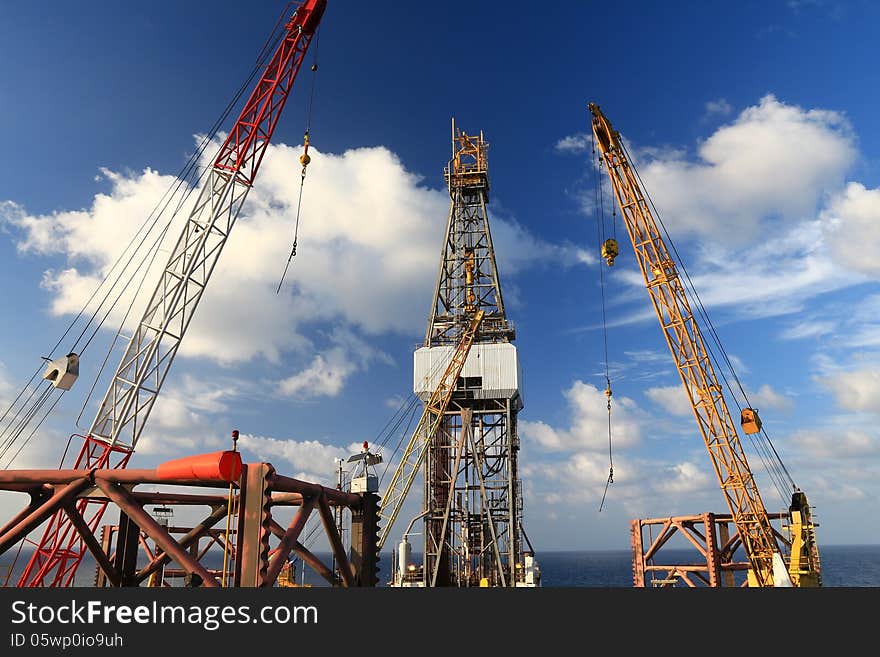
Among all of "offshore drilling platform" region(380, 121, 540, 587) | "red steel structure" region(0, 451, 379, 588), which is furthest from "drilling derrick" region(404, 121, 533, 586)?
"red steel structure" region(0, 451, 379, 588)

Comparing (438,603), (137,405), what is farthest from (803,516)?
(137,405)

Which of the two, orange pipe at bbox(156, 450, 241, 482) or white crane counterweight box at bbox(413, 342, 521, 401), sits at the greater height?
white crane counterweight box at bbox(413, 342, 521, 401)

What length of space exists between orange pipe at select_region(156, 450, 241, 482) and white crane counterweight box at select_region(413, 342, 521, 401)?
52143mm

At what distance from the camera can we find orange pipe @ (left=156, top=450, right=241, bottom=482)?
16328mm

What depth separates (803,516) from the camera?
53.2 meters

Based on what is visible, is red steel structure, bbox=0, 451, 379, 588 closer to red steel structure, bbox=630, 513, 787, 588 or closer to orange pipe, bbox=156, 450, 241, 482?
orange pipe, bbox=156, 450, 241, 482

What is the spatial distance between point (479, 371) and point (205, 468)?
52.9 metres

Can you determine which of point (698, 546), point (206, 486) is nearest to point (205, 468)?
point (206, 486)

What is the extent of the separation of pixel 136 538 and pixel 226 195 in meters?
38.2

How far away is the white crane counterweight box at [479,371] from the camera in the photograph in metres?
67.9

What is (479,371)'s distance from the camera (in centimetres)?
6850

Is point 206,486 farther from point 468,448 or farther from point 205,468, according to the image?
point 468,448

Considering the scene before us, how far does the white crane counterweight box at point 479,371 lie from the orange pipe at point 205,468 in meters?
52.1

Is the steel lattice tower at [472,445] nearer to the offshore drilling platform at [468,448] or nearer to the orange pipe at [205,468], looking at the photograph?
the offshore drilling platform at [468,448]
